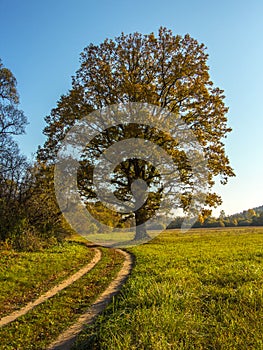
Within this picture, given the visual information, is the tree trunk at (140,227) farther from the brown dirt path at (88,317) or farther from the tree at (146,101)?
the brown dirt path at (88,317)

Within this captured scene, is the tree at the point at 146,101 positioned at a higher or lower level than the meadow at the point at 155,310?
higher

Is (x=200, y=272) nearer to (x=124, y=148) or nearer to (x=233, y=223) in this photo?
(x=124, y=148)

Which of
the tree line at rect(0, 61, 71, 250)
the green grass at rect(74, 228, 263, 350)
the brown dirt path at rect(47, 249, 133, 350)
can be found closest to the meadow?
the green grass at rect(74, 228, 263, 350)

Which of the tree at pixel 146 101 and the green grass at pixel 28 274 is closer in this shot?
the green grass at pixel 28 274

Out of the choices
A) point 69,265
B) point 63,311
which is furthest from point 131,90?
point 63,311

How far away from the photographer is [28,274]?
1073 centimetres

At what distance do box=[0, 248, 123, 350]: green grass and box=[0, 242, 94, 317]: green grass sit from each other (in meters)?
0.84

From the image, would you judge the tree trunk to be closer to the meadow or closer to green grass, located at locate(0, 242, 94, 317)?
green grass, located at locate(0, 242, 94, 317)

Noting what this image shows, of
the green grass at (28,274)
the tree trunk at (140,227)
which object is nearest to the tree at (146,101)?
the tree trunk at (140,227)

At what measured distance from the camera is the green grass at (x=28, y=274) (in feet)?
27.4

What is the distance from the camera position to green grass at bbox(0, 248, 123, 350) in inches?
216

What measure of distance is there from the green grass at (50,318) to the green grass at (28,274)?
2.76ft

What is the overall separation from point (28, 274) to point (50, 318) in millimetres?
4574

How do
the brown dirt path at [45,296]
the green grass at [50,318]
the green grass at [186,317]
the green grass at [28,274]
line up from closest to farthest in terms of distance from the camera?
the green grass at [186,317] < the green grass at [50,318] < the brown dirt path at [45,296] < the green grass at [28,274]
